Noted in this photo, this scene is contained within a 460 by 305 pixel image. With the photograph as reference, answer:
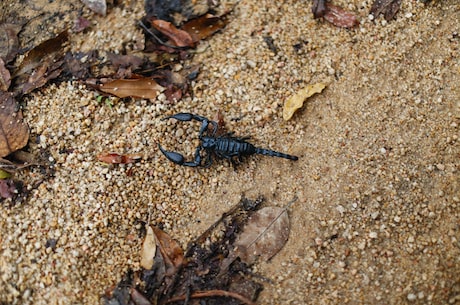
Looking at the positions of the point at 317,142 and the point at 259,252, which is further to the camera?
the point at 317,142

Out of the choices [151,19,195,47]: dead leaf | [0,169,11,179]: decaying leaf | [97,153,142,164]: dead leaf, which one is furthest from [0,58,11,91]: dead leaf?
[151,19,195,47]: dead leaf

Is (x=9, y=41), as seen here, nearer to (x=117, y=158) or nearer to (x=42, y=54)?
(x=42, y=54)

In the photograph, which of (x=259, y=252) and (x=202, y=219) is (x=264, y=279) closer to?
(x=259, y=252)

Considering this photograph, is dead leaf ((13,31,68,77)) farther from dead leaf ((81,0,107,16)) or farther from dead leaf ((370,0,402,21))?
dead leaf ((370,0,402,21))

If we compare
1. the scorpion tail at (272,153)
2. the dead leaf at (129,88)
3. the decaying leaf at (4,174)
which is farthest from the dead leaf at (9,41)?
the scorpion tail at (272,153)

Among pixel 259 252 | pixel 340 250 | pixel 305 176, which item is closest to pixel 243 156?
pixel 305 176

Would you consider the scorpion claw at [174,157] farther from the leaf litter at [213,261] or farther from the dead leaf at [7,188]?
the dead leaf at [7,188]
